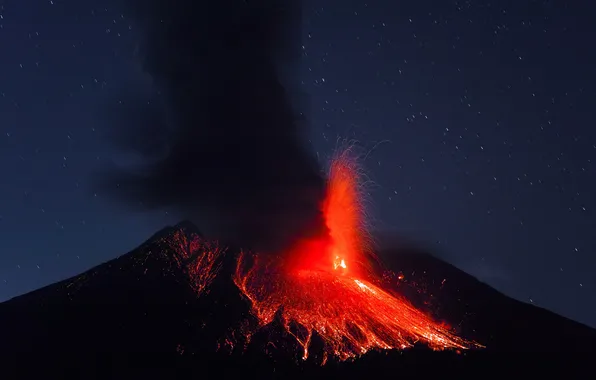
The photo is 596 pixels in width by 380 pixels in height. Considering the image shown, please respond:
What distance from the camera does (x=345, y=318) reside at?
3897 cm

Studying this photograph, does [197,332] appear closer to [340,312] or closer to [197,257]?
[340,312]

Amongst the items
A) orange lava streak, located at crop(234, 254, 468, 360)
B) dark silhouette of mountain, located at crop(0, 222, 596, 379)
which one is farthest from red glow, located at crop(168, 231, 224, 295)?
orange lava streak, located at crop(234, 254, 468, 360)

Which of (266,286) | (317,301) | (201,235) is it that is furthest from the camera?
(201,235)

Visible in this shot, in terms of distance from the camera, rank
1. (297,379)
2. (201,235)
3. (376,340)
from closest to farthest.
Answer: (297,379)
(376,340)
(201,235)

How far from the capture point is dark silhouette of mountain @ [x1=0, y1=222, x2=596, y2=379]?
29.2 metres

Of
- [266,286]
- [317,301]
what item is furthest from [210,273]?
[317,301]

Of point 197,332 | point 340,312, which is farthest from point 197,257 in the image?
point 340,312

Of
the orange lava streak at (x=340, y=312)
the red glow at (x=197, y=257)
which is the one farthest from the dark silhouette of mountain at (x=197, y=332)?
the orange lava streak at (x=340, y=312)

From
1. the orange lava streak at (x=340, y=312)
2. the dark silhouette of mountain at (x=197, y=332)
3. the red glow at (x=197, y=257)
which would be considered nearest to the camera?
the dark silhouette of mountain at (x=197, y=332)

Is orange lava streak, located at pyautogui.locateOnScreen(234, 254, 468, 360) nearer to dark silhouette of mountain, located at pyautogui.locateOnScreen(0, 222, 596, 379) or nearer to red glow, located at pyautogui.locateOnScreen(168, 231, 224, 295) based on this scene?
dark silhouette of mountain, located at pyautogui.locateOnScreen(0, 222, 596, 379)

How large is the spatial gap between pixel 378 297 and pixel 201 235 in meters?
24.8

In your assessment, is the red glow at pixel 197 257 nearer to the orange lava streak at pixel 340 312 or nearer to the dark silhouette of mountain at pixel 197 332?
the dark silhouette of mountain at pixel 197 332

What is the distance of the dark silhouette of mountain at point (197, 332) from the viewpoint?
95.7 feet

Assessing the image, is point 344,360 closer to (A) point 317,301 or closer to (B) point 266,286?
(A) point 317,301
